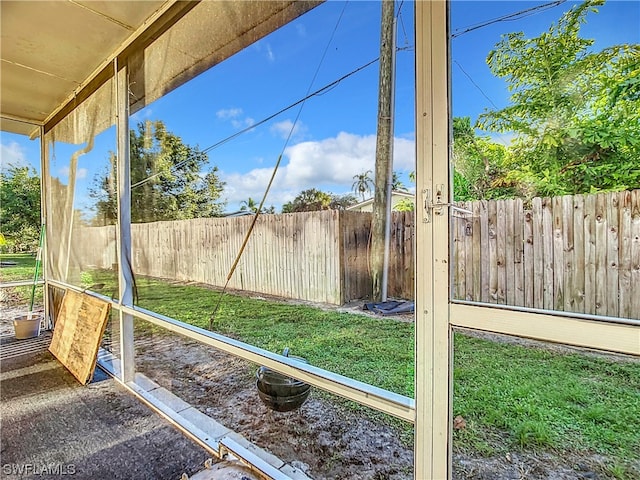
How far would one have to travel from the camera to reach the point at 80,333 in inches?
104

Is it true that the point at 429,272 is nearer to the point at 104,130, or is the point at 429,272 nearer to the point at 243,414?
the point at 243,414

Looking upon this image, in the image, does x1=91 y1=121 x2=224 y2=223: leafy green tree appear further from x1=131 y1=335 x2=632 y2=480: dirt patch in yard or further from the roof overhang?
x1=131 y1=335 x2=632 y2=480: dirt patch in yard

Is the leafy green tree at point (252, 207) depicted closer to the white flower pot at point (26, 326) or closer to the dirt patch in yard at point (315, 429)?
the dirt patch in yard at point (315, 429)

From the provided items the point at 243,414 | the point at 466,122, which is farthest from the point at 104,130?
the point at 466,122

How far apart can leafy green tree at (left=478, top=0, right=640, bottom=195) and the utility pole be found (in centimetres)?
37

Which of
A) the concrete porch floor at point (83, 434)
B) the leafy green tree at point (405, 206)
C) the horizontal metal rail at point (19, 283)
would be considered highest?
the leafy green tree at point (405, 206)

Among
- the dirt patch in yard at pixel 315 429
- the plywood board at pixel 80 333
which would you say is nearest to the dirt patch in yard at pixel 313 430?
the dirt patch in yard at pixel 315 429

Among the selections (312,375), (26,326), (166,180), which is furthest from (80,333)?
(312,375)

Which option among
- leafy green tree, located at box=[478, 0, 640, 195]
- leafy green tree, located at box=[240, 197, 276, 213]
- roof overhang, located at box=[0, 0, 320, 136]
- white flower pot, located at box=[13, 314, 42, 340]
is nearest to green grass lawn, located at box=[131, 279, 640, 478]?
leafy green tree, located at box=[478, 0, 640, 195]

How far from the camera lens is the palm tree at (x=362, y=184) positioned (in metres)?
1.22

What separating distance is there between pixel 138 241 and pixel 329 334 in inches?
65.8

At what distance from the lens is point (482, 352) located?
88 centimetres

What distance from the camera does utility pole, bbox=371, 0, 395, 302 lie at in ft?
3.69

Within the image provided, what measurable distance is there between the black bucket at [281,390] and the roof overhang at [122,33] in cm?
178
